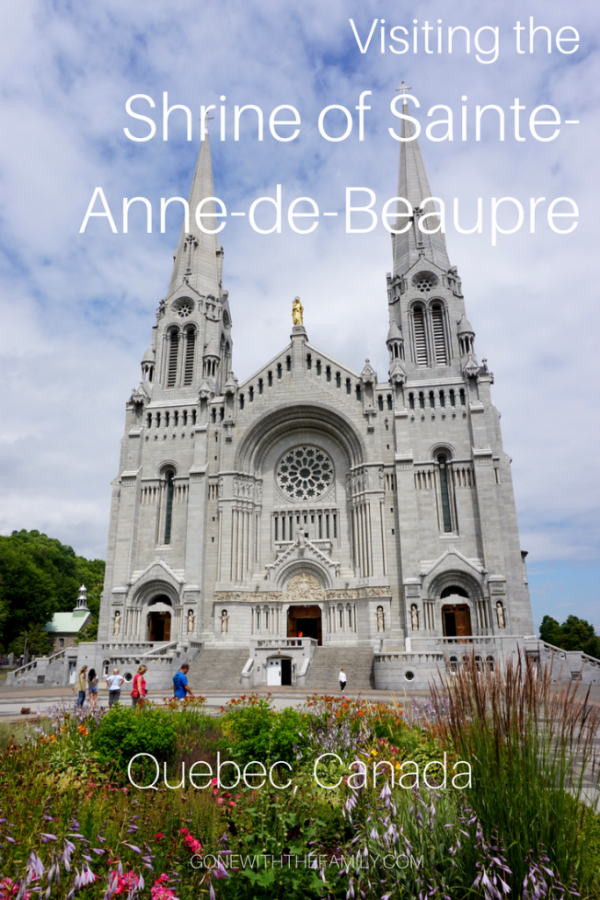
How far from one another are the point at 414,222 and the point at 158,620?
34367 millimetres

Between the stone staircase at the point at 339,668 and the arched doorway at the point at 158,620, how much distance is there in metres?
10.9

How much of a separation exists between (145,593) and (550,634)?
5068cm

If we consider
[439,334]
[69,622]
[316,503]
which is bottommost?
[69,622]

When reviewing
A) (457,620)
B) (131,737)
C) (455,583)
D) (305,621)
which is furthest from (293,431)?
(131,737)

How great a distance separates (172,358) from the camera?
4328 cm

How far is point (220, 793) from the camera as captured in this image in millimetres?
6227

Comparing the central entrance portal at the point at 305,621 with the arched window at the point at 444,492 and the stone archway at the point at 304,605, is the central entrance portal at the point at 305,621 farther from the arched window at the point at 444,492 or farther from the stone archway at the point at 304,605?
the arched window at the point at 444,492

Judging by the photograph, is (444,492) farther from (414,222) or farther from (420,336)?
(414,222)

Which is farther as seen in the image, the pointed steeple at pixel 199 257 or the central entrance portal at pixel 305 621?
the pointed steeple at pixel 199 257

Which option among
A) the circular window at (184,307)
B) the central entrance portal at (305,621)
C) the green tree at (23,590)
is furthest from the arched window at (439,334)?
the green tree at (23,590)

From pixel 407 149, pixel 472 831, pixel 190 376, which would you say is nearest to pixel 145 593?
pixel 190 376

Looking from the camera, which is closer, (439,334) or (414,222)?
(439,334)

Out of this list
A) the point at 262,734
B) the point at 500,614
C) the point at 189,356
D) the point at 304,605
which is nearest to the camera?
the point at 262,734

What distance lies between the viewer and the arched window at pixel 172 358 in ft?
140
